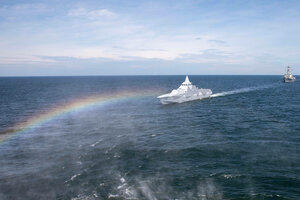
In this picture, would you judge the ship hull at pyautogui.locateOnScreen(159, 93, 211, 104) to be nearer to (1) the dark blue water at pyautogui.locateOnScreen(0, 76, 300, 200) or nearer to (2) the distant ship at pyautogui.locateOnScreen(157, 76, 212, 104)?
(2) the distant ship at pyautogui.locateOnScreen(157, 76, 212, 104)

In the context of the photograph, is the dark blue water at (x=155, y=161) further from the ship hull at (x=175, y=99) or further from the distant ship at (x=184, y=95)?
the distant ship at (x=184, y=95)

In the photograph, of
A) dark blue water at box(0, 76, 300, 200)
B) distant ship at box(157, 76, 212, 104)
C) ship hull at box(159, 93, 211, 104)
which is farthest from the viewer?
distant ship at box(157, 76, 212, 104)

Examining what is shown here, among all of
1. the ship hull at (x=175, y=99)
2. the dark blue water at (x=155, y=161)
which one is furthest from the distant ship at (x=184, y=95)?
the dark blue water at (x=155, y=161)

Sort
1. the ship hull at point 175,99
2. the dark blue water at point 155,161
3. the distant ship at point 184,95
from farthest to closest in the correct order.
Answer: the distant ship at point 184,95, the ship hull at point 175,99, the dark blue water at point 155,161

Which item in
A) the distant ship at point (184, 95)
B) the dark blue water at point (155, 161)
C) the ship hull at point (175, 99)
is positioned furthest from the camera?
the distant ship at point (184, 95)

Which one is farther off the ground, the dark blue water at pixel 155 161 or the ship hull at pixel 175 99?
the ship hull at pixel 175 99

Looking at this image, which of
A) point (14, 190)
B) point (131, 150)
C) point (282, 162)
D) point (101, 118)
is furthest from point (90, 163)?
point (101, 118)

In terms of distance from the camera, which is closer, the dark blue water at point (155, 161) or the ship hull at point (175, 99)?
the dark blue water at point (155, 161)

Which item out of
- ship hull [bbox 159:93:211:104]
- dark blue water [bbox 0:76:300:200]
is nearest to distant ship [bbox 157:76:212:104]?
ship hull [bbox 159:93:211:104]

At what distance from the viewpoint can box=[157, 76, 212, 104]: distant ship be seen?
301 feet

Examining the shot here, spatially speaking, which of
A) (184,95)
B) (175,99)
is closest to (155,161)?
(175,99)

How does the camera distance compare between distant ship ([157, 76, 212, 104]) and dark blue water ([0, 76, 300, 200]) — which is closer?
dark blue water ([0, 76, 300, 200])

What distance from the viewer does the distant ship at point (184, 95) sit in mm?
91688

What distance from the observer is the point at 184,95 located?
317 ft
